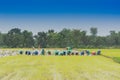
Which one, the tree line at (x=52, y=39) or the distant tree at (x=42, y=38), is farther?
the distant tree at (x=42, y=38)

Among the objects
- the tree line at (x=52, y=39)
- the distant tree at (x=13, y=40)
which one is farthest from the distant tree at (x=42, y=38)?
the distant tree at (x=13, y=40)

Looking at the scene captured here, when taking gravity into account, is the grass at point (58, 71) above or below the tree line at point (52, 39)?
below

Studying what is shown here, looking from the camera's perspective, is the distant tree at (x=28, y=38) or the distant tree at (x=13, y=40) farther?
the distant tree at (x=28, y=38)

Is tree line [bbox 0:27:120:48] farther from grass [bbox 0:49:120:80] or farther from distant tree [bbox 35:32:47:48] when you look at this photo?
grass [bbox 0:49:120:80]

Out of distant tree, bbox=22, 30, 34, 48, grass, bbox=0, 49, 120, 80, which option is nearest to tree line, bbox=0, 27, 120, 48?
distant tree, bbox=22, 30, 34, 48

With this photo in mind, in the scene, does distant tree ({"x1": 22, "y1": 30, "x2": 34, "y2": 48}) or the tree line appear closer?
the tree line

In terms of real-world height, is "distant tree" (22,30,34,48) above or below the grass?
above

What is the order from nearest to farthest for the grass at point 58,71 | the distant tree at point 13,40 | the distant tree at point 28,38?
the grass at point 58,71, the distant tree at point 13,40, the distant tree at point 28,38

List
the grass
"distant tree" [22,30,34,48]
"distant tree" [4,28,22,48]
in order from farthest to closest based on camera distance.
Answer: "distant tree" [22,30,34,48] < "distant tree" [4,28,22,48] < the grass

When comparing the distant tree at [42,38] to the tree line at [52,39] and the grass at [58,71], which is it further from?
the grass at [58,71]

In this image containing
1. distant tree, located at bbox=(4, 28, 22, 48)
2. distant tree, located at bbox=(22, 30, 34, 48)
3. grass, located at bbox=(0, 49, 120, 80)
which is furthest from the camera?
distant tree, located at bbox=(22, 30, 34, 48)

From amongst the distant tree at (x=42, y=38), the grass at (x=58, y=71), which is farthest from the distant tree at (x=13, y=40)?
the grass at (x=58, y=71)

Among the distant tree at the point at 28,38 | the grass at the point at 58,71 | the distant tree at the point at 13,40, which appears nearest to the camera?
the grass at the point at 58,71

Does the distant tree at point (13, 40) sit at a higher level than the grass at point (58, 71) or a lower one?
higher
